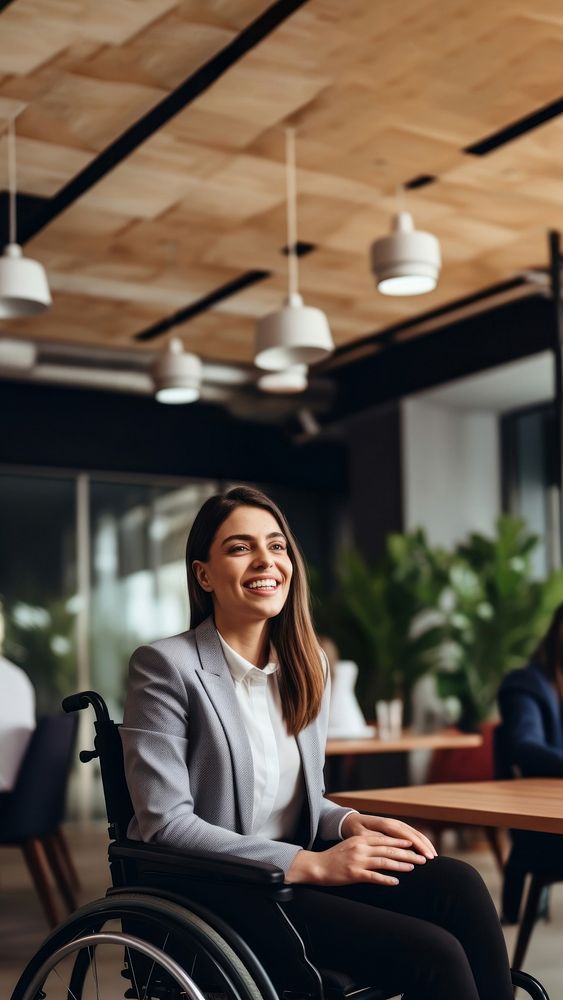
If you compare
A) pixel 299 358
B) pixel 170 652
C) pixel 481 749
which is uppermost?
pixel 299 358

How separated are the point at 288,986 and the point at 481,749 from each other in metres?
4.29

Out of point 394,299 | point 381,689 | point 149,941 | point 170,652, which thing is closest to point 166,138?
point 394,299

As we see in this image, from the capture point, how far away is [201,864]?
189cm

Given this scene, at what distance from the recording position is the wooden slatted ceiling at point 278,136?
399 cm

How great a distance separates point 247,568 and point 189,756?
1.19 feet

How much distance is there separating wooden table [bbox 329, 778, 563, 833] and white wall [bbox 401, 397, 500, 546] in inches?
216

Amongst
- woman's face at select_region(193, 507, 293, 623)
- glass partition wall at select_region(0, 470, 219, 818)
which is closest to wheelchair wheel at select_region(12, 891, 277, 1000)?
woman's face at select_region(193, 507, 293, 623)

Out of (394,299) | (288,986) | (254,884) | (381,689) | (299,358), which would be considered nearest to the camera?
(254,884)

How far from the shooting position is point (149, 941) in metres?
2.05

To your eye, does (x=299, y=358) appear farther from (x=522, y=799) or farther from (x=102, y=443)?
(x=102, y=443)

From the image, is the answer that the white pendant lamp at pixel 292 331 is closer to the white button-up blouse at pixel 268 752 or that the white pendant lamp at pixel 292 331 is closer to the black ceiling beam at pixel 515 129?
the black ceiling beam at pixel 515 129

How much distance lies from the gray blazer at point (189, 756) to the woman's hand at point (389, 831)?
178mm

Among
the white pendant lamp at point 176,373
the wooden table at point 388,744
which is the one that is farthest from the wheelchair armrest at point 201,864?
the white pendant lamp at point 176,373

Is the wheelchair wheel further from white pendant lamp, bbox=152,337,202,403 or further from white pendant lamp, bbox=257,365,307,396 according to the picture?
white pendant lamp, bbox=257,365,307,396
